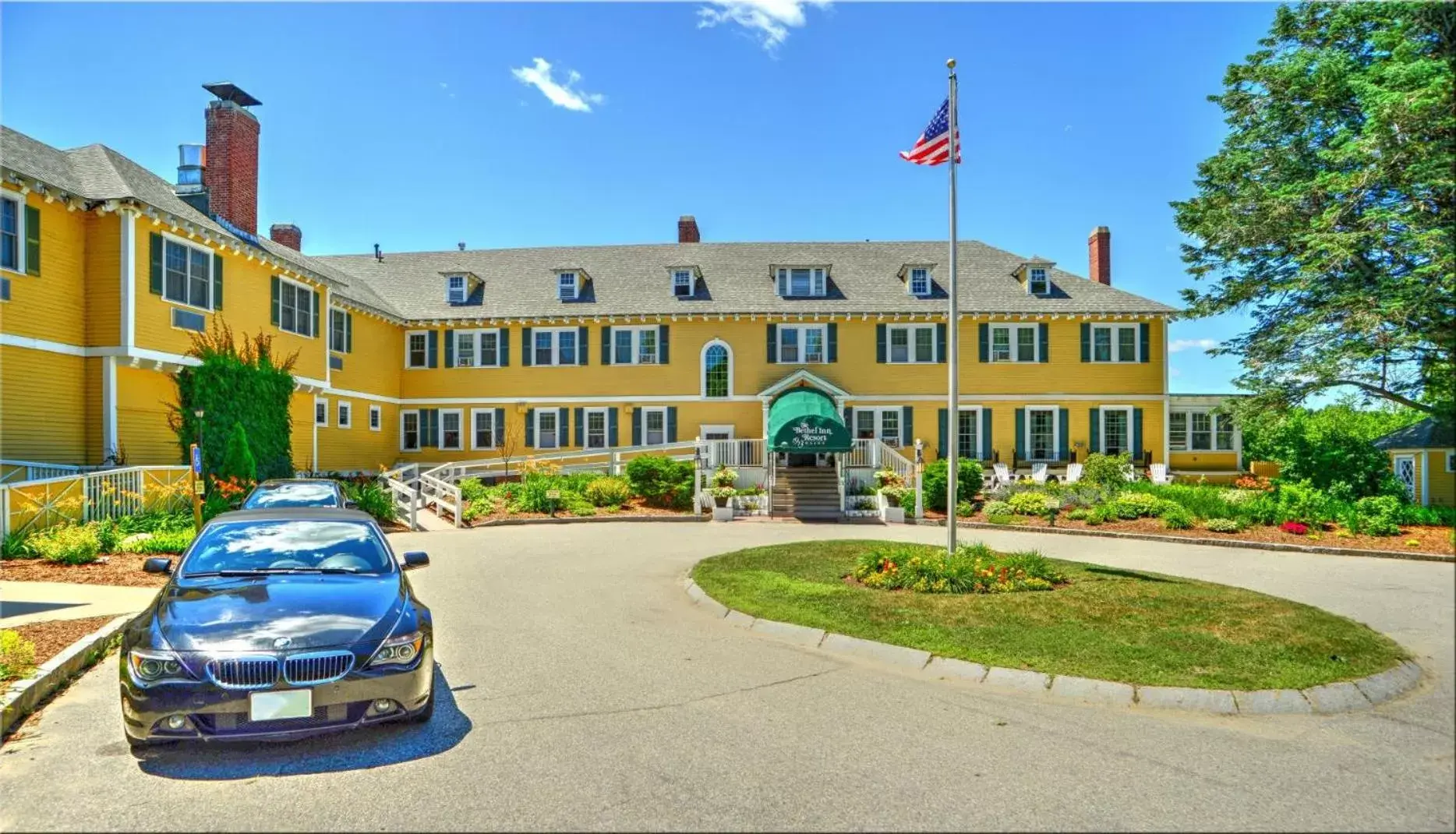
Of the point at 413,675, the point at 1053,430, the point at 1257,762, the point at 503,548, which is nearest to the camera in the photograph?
the point at 1257,762

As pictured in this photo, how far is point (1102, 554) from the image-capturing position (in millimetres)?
15852

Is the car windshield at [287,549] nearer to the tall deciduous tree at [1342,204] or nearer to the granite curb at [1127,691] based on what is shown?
the granite curb at [1127,691]

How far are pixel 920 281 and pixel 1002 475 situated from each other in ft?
30.0

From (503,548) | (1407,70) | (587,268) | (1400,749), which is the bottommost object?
(503,548)

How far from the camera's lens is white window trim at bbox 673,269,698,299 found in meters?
34.4

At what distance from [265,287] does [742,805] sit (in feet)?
81.4

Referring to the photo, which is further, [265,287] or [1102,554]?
[265,287]

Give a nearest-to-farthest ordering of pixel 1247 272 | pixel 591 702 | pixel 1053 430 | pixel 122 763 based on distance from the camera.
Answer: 1. pixel 122 763
2. pixel 591 702
3. pixel 1247 272
4. pixel 1053 430

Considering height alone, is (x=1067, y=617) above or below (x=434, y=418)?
below

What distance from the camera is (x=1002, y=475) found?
29844mm

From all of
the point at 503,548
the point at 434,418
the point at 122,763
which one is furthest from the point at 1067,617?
the point at 434,418

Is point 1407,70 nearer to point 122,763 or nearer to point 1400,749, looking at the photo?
point 1400,749

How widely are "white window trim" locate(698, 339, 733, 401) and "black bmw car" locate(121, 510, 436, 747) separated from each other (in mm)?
26142

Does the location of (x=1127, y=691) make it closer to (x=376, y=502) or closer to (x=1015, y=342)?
(x=376, y=502)
